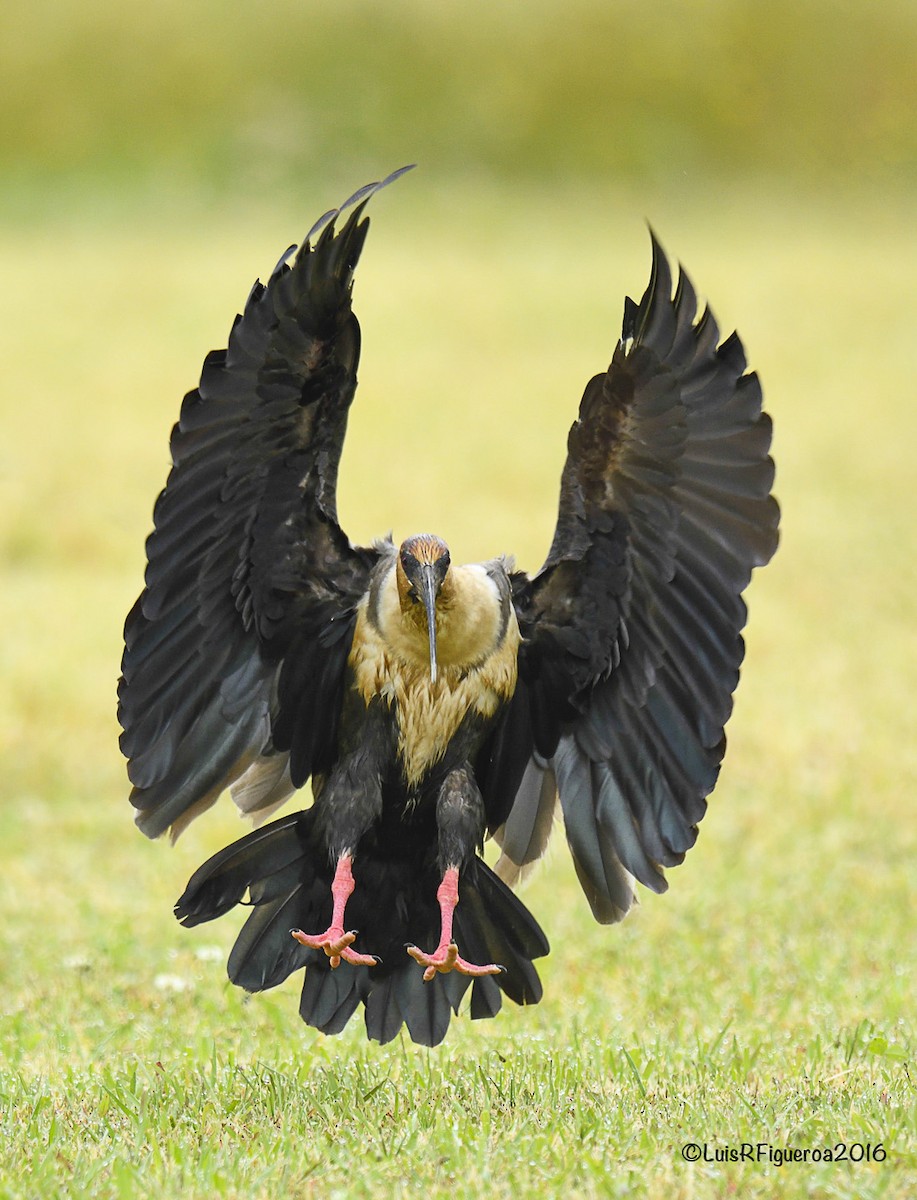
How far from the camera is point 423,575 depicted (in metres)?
3.94

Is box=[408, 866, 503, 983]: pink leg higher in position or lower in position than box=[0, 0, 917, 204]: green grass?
lower

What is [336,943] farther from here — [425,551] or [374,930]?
[425,551]

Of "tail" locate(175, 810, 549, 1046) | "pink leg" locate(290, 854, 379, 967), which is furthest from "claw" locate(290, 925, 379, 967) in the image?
"tail" locate(175, 810, 549, 1046)

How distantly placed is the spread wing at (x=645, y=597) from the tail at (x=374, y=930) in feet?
1.04

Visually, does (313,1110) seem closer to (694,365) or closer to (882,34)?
(694,365)

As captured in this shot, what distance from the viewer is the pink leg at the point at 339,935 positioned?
3918 millimetres

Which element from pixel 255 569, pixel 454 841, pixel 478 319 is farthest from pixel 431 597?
pixel 478 319

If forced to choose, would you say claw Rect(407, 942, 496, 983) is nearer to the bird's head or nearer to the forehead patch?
the bird's head

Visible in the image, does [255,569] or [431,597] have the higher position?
[255,569]

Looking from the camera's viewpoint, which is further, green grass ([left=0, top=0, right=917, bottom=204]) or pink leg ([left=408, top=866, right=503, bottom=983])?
green grass ([left=0, top=0, right=917, bottom=204])

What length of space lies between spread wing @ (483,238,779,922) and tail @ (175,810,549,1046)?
32cm

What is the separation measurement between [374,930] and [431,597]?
0.94 meters

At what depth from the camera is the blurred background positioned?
6.61 m

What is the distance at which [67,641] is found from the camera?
945cm
